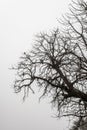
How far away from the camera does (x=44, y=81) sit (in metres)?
10.8

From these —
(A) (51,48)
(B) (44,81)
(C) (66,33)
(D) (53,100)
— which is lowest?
(D) (53,100)

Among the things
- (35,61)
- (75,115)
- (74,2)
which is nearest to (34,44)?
(35,61)

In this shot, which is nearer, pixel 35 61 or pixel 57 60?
pixel 57 60

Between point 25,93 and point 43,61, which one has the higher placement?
point 43,61

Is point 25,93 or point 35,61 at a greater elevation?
point 35,61

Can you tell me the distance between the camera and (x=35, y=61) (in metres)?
11.5

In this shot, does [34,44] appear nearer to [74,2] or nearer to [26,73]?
[26,73]

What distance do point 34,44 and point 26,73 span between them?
5.41 feet

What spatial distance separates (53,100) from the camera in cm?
1073

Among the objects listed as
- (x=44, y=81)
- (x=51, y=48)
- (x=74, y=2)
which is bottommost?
(x=44, y=81)

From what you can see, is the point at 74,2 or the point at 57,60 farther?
the point at 74,2

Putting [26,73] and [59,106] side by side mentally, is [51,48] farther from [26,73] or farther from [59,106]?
[59,106]

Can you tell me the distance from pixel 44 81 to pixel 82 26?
10.2 ft

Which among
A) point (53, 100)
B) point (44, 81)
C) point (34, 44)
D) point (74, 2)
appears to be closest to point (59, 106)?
point (53, 100)
